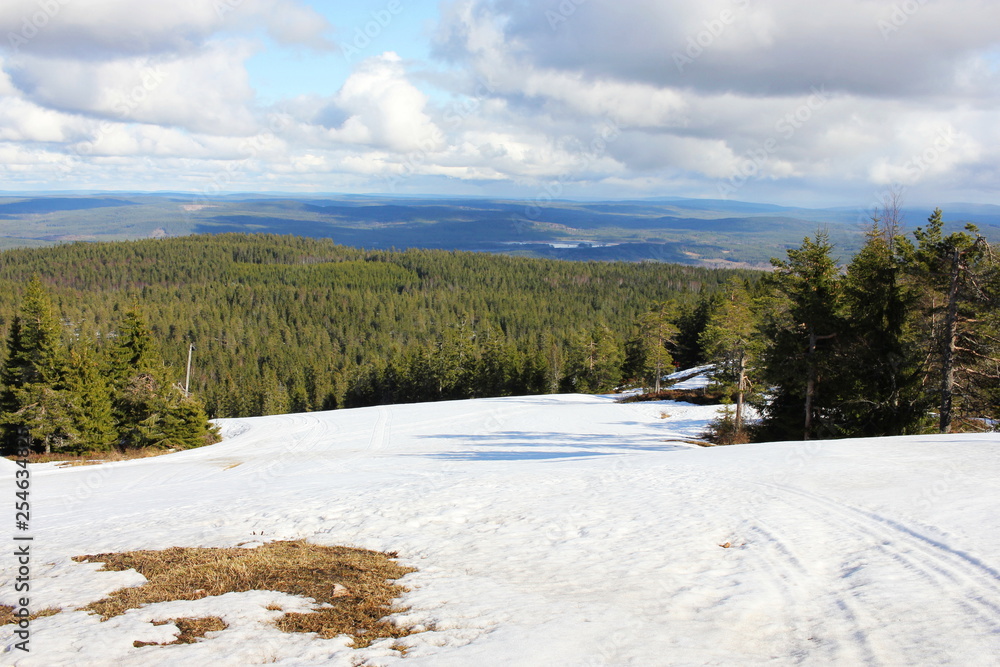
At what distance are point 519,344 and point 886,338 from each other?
68354 millimetres

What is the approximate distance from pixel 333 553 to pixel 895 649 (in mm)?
7564

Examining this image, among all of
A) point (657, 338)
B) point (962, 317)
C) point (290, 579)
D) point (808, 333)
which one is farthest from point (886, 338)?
point (657, 338)

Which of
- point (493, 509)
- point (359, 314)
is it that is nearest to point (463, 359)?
point (493, 509)

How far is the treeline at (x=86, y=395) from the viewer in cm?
2788

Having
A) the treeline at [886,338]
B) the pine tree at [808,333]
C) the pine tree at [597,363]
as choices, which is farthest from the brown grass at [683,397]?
the treeline at [886,338]

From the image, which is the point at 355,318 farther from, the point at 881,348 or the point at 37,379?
the point at 881,348

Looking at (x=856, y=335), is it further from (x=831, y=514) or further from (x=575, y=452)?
(x=831, y=514)

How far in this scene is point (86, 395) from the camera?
93.4 ft

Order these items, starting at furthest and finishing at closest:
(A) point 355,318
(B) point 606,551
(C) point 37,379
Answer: (A) point 355,318 → (C) point 37,379 → (B) point 606,551

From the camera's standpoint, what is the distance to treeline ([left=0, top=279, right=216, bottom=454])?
91.5 ft

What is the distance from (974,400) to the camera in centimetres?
1828

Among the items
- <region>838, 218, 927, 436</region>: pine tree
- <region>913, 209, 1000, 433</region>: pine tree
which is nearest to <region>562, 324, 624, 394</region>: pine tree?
<region>838, 218, 927, 436</region>: pine tree

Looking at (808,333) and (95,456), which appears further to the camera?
(95,456)

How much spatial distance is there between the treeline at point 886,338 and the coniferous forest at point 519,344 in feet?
0.23
